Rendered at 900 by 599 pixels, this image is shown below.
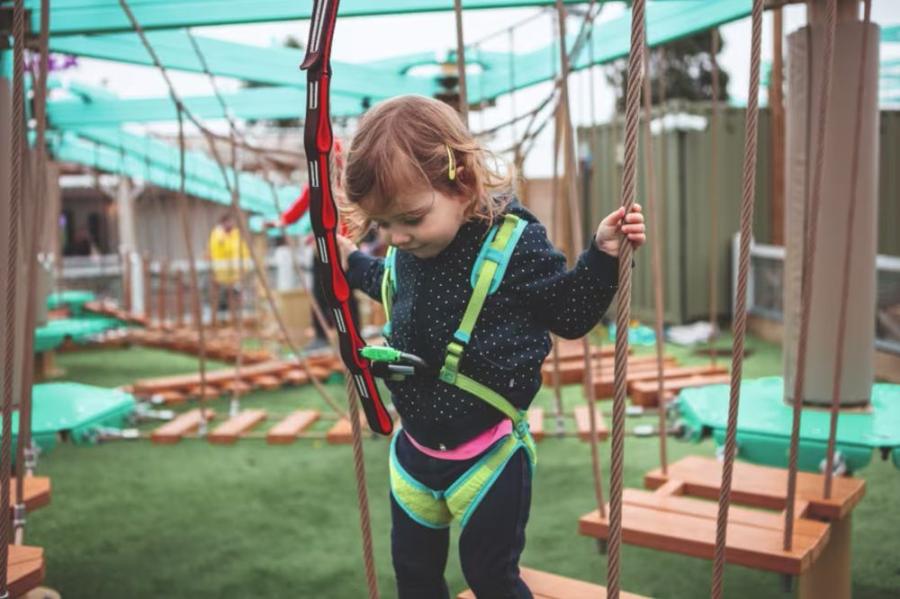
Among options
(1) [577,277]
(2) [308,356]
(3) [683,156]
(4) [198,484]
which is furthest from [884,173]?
(1) [577,277]

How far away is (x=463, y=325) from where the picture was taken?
4.09 ft

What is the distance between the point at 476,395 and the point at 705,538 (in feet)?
2.23

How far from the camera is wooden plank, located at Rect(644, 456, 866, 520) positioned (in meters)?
1.83

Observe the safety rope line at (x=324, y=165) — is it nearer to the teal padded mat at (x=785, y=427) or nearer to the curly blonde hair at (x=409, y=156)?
the curly blonde hair at (x=409, y=156)

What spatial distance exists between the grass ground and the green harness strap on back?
3.23 feet

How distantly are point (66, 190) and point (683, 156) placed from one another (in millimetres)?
13216

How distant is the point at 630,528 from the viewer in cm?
177

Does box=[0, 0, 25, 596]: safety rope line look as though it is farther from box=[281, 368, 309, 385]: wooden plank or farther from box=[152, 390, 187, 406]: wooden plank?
box=[281, 368, 309, 385]: wooden plank

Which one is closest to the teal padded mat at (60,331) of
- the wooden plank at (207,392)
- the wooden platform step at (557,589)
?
the wooden plank at (207,392)

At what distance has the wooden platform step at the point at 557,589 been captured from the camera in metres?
1.47

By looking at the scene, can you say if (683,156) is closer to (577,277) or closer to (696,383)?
(696,383)

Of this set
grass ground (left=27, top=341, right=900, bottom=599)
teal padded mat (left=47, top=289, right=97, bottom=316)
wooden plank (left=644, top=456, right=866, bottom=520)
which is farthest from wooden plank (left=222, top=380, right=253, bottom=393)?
wooden plank (left=644, top=456, right=866, bottom=520)

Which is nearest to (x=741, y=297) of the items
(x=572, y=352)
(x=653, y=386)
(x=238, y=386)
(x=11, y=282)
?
(x=11, y=282)

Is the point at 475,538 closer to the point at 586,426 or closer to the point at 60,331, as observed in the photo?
the point at 586,426
